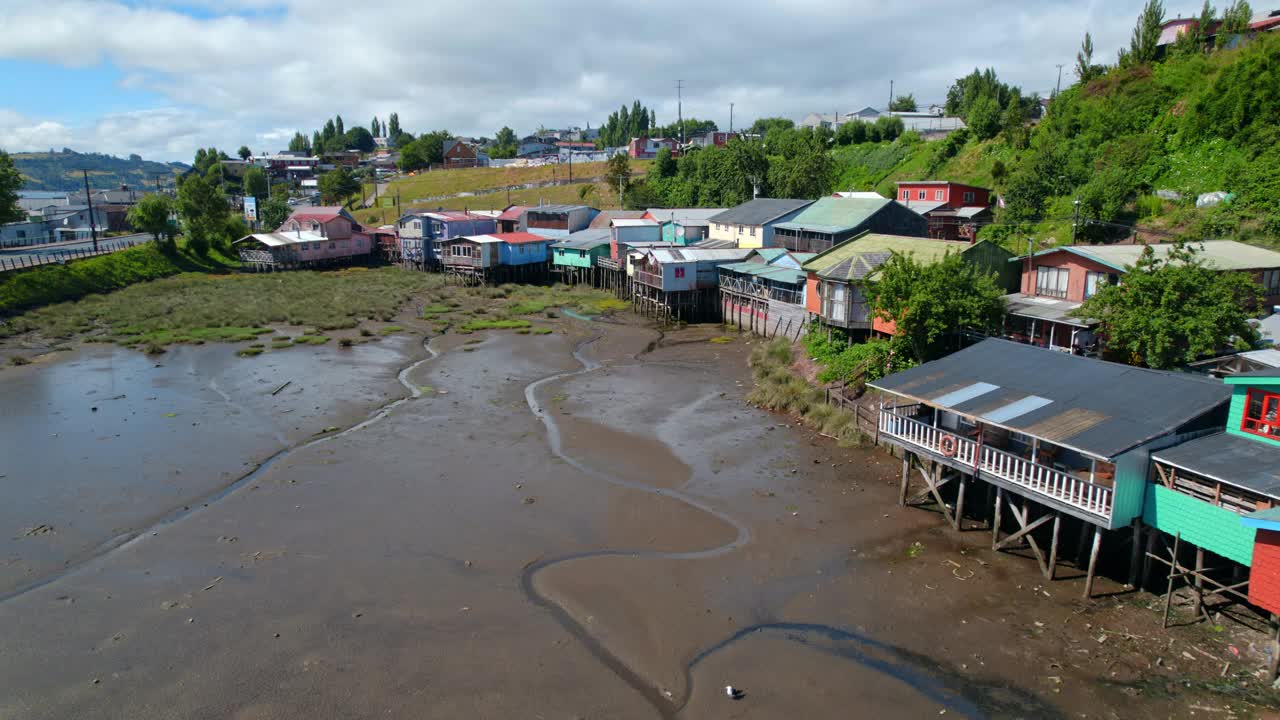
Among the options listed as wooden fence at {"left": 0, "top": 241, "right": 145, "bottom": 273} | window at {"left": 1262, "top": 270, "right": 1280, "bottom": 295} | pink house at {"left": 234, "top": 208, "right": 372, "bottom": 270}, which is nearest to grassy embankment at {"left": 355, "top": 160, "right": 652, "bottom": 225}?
pink house at {"left": 234, "top": 208, "right": 372, "bottom": 270}

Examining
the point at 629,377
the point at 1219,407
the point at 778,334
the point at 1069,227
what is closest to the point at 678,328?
the point at 778,334

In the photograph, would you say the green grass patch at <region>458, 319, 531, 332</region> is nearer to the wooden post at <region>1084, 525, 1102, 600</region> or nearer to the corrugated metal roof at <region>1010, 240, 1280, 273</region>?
the corrugated metal roof at <region>1010, 240, 1280, 273</region>

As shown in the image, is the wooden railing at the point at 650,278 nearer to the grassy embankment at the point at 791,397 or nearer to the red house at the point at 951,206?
the grassy embankment at the point at 791,397

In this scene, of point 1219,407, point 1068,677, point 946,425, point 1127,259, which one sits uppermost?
point 1127,259

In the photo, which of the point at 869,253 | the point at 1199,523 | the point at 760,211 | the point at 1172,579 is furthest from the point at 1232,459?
the point at 760,211

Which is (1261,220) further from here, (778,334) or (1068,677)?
(1068,677)

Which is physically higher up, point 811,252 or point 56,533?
point 811,252

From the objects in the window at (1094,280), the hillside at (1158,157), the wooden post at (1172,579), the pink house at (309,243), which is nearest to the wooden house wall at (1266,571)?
the wooden post at (1172,579)
